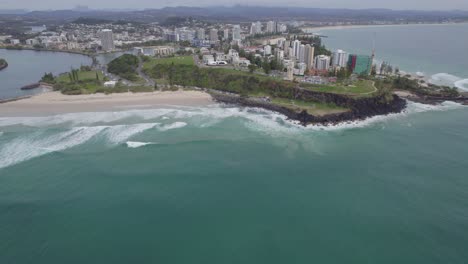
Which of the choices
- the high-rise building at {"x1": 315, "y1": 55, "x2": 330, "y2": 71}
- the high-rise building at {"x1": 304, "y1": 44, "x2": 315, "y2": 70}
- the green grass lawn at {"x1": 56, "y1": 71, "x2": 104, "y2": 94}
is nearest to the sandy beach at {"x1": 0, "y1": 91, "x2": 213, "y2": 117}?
the green grass lawn at {"x1": 56, "y1": 71, "x2": 104, "y2": 94}

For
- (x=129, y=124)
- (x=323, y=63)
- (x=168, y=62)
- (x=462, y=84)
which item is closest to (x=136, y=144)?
(x=129, y=124)

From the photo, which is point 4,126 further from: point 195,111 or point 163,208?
point 163,208

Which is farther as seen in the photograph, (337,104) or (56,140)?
(337,104)

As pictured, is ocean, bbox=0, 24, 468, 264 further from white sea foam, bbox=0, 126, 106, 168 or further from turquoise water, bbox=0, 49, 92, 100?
turquoise water, bbox=0, 49, 92, 100

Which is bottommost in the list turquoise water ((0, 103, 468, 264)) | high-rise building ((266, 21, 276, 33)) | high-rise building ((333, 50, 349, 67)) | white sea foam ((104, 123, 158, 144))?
turquoise water ((0, 103, 468, 264))

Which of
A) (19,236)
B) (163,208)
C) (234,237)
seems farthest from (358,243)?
(19,236)

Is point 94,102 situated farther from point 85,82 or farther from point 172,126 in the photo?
point 172,126
